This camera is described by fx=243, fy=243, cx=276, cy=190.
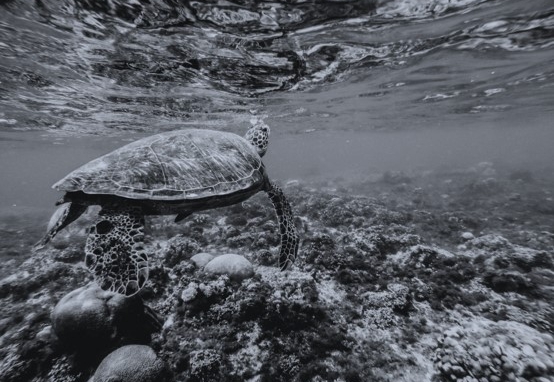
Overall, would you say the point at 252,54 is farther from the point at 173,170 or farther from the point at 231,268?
the point at 231,268

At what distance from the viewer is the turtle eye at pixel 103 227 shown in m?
3.71

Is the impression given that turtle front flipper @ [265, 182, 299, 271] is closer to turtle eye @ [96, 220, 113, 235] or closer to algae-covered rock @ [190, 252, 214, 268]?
algae-covered rock @ [190, 252, 214, 268]

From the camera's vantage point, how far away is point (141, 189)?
383cm

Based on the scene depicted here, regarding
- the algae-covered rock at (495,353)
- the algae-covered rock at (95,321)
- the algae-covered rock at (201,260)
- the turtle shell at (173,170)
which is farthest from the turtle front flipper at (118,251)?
the algae-covered rock at (495,353)

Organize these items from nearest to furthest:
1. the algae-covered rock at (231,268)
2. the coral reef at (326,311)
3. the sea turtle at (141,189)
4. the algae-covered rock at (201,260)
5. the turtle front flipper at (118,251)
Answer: the turtle front flipper at (118,251) → the sea turtle at (141,189) → the coral reef at (326,311) → the algae-covered rock at (231,268) → the algae-covered rock at (201,260)

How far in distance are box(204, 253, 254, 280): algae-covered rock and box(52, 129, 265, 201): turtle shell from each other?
87.0 inches

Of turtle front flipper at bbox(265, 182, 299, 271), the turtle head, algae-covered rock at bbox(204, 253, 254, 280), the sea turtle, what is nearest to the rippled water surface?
the turtle head

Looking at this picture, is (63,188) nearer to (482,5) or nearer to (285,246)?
(285,246)

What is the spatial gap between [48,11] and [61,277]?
22.2 feet

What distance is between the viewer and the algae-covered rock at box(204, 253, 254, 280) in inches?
228

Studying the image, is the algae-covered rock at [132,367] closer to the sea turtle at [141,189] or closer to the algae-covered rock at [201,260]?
the sea turtle at [141,189]

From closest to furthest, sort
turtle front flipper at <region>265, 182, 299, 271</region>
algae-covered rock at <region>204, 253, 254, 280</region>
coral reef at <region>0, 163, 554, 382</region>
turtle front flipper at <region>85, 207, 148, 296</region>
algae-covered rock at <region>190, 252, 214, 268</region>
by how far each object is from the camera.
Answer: turtle front flipper at <region>85, 207, 148, 296</region> → coral reef at <region>0, 163, 554, 382</region> → turtle front flipper at <region>265, 182, 299, 271</region> → algae-covered rock at <region>204, 253, 254, 280</region> → algae-covered rock at <region>190, 252, 214, 268</region>

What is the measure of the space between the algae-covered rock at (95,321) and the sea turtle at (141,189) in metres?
1.16

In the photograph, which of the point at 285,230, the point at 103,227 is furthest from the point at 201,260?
the point at 103,227
